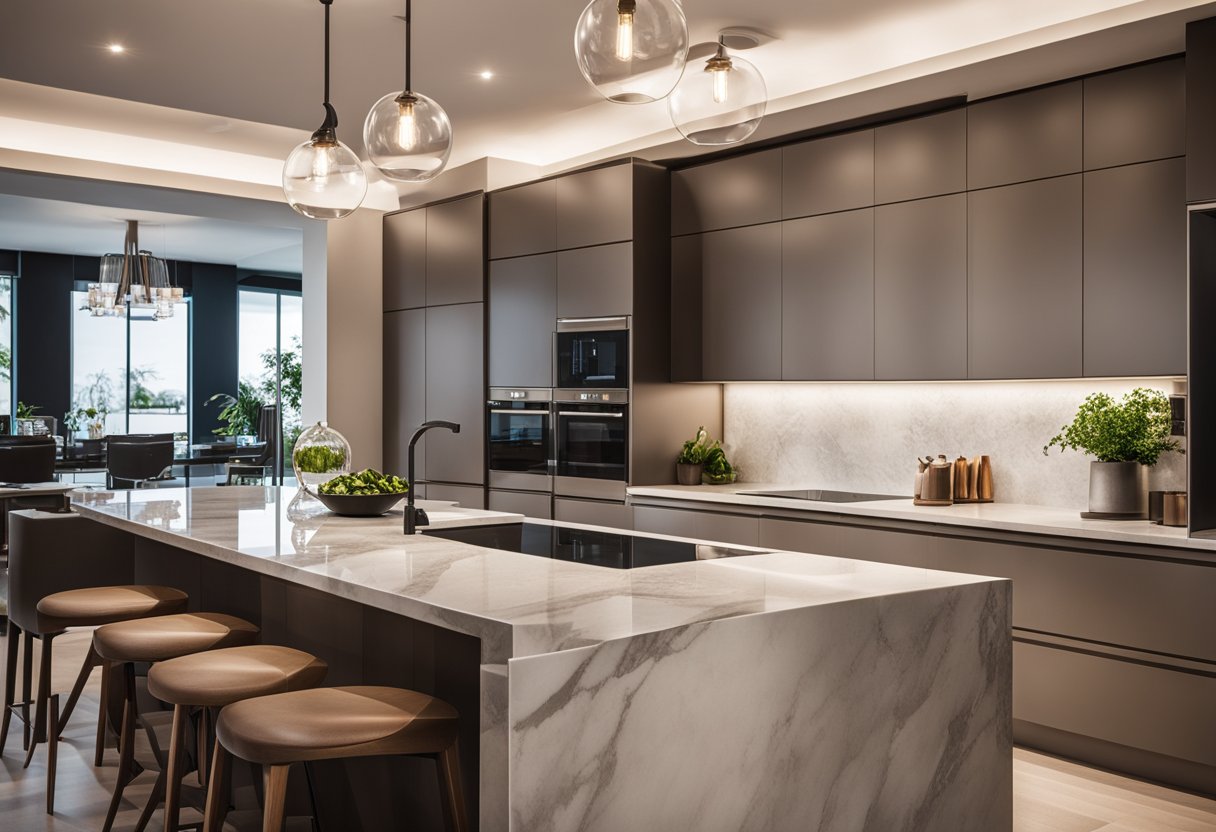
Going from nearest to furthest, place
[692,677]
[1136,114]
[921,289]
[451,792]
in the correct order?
[692,677]
[451,792]
[1136,114]
[921,289]

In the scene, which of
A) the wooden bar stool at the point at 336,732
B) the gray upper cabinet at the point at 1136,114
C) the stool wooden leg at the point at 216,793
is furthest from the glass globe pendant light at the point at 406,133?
the gray upper cabinet at the point at 1136,114

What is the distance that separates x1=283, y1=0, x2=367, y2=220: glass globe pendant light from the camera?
2.98 meters

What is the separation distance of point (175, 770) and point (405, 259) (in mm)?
4768

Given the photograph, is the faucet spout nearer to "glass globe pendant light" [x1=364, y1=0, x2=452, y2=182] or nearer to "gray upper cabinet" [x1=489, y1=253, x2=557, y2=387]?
"glass globe pendant light" [x1=364, y1=0, x2=452, y2=182]

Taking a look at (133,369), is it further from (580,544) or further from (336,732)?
(336,732)

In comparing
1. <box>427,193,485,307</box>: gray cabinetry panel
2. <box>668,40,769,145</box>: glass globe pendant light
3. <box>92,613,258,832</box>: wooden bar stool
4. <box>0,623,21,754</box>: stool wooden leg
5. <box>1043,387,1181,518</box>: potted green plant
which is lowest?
<box>0,623,21,754</box>: stool wooden leg

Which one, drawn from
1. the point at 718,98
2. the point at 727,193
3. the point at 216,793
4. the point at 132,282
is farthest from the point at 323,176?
the point at 132,282

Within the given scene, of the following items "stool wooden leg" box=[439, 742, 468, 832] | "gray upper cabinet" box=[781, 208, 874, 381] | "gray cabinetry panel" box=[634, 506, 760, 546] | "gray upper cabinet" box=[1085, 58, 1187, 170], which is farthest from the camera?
"gray cabinetry panel" box=[634, 506, 760, 546]

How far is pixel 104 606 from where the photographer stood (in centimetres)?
326

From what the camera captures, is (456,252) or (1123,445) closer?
(1123,445)

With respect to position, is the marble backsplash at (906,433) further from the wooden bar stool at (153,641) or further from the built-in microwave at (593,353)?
the wooden bar stool at (153,641)

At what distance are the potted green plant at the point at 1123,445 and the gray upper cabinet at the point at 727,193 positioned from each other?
1761 mm

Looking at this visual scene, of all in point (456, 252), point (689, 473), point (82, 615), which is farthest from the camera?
point (456, 252)

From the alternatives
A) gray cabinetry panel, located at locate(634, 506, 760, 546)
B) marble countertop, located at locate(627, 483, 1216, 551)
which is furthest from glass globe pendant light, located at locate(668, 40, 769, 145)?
gray cabinetry panel, located at locate(634, 506, 760, 546)
